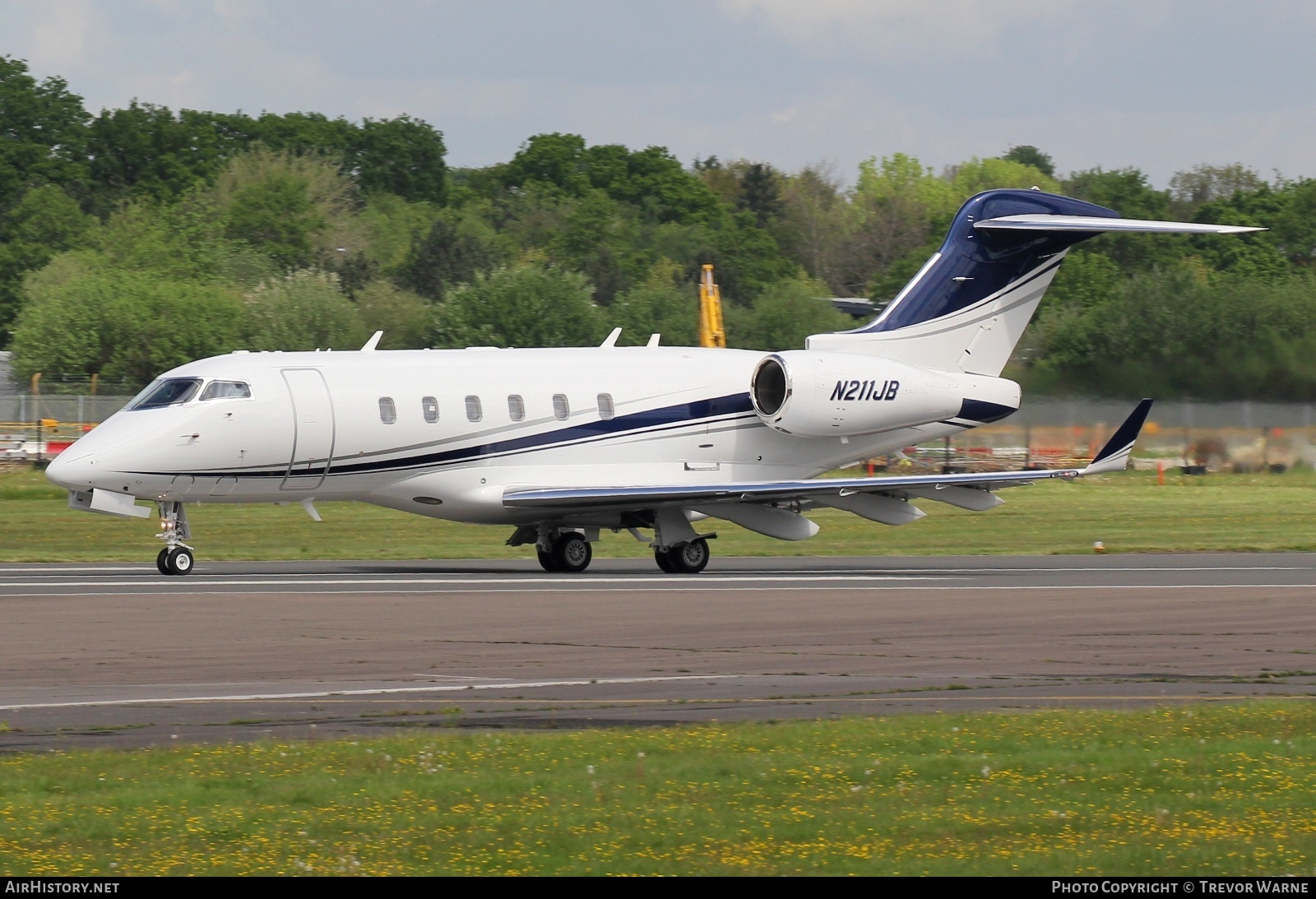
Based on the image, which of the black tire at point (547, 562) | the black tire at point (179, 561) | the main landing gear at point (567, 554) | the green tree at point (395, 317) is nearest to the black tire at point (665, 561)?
the main landing gear at point (567, 554)

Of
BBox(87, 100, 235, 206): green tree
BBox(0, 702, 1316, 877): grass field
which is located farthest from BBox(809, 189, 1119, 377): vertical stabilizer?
BBox(87, 100, 235, 206): green tree

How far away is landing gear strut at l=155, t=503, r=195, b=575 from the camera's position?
88.6 ft

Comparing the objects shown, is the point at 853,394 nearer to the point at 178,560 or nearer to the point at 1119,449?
the point at 1119,449

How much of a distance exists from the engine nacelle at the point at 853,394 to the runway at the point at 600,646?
325 centimetres

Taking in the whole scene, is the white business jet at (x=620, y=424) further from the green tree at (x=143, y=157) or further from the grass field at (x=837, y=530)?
the green tree at (x=143, y=157)

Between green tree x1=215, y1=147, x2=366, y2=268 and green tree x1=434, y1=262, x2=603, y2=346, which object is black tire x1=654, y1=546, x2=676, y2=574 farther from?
green tree x1=215, y1=147, x2=366, y2=268

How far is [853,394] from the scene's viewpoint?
101ft

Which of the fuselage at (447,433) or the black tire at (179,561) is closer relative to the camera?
the fuselage at (447,433)

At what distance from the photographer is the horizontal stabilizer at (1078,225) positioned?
30.4 meters

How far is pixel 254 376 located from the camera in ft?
89.6

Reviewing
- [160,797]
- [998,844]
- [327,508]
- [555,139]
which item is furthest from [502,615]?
[555,139]

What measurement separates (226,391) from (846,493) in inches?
365

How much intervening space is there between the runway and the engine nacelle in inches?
128

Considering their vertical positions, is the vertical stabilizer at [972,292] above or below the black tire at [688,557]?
above
